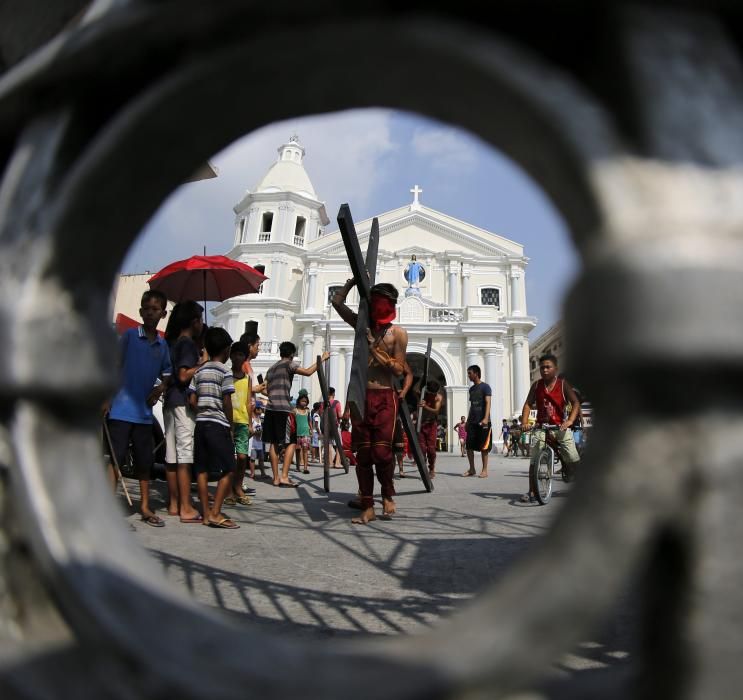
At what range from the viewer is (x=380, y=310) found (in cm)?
413

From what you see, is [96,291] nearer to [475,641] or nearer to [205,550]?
[475,641]

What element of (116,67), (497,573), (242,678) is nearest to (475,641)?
(242,678)

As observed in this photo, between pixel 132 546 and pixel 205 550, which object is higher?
pixel 132 546

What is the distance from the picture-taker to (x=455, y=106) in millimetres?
610

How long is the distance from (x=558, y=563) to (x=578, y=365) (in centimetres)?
15

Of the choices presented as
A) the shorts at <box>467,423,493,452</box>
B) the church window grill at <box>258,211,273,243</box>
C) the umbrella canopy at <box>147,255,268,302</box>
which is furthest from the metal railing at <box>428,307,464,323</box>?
the umbrella canopy at <box>147,255,268,302</box>

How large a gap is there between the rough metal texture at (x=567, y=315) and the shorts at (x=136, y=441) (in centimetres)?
328

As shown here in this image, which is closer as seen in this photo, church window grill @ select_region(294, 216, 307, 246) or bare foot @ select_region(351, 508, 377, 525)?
bare foot @ select_region(351, 508, 377, 525)

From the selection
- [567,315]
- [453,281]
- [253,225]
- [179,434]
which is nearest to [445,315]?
[453,281]

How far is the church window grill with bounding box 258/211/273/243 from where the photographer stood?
3344cm

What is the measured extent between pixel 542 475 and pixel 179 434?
3.34m

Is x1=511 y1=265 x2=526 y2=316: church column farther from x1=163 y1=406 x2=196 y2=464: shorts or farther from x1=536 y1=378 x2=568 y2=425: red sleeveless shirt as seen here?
x1=163 y1=406 x2=196 y2=464: shorts

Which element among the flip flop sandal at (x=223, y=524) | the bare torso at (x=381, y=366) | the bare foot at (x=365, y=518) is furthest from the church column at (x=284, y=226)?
the flip flop sandal at (x=223, y=524)

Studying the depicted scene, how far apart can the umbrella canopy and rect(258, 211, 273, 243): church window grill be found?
90.2 ft
